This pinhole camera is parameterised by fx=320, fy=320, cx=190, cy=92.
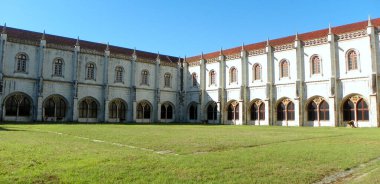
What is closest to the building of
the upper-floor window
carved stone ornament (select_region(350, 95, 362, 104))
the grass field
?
carved stone ornament (select_region(350, 95, 362, 104))

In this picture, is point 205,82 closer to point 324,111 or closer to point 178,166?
point 324,111

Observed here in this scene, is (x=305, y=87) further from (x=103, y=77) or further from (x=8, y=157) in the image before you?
(x=8, y=157)

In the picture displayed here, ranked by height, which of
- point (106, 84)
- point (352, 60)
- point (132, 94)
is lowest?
point (132, 94)

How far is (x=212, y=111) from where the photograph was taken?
147ft

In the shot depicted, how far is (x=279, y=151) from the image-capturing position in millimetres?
10453

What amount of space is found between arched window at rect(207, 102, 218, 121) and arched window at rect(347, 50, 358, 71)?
17771 millimetres

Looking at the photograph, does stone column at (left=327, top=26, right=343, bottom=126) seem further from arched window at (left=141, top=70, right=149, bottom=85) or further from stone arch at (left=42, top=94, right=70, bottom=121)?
stone arch at (left=42, top=94, right=70, bottom=121)

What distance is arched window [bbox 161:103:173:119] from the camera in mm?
46531

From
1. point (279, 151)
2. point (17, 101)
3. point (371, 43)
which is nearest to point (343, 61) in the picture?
point (371, 43)

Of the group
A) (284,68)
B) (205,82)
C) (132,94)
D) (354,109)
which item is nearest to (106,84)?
(132,94)

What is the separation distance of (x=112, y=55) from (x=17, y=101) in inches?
494

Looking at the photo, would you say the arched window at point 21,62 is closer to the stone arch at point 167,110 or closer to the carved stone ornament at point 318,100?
the stone arch at point 167,110

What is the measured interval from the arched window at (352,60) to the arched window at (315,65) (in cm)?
291

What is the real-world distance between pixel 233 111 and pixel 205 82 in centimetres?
643
